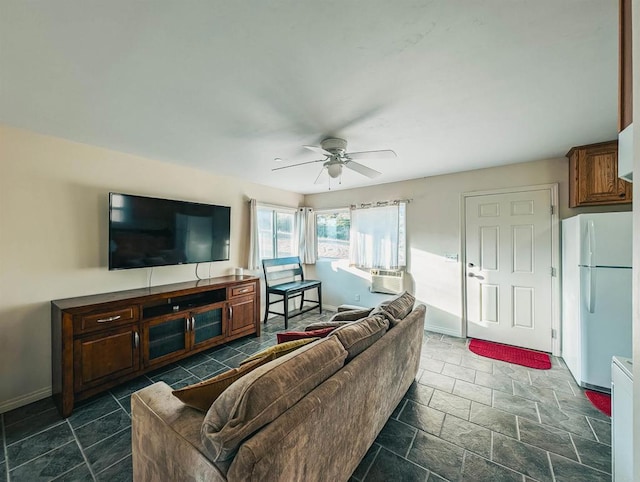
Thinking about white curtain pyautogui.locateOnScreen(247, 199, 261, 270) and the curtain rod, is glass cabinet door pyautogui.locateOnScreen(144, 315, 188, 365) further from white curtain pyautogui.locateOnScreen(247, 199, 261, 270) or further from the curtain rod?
the curtain rod

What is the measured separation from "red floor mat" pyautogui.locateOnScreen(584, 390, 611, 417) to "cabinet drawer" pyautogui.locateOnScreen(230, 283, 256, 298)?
3612mm

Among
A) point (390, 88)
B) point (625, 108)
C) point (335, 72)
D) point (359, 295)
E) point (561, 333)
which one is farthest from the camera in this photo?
point (359, 295)

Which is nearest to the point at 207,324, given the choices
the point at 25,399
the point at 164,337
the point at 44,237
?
the point at 164,337

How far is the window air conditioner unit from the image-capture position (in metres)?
4.12

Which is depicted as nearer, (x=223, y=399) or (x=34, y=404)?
(x=223, y=399)

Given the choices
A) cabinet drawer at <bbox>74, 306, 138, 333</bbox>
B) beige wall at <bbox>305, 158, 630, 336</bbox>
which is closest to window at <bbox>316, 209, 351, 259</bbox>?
beige wall at <bbox>305, 158, 630, 336</bbox>

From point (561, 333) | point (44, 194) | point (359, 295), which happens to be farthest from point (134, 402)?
point (561, 333)

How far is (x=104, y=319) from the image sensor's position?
7.17ft

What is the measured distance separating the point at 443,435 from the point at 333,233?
142 inches

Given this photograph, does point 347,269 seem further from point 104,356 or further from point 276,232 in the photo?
point 104,356

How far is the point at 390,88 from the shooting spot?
164 cm

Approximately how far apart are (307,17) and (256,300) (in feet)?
10.6

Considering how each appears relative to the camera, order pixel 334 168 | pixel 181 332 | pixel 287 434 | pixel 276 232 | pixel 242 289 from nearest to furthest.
→ pixel 287 434 → pixel 334 168 → pixel 181 332 → pixel 242 289 → pixel 276 232

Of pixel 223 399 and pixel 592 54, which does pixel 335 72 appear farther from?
pixel 223 399
